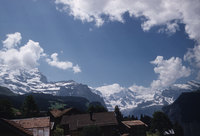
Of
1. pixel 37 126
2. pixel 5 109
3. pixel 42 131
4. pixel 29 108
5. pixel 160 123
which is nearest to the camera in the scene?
pixel 42 131

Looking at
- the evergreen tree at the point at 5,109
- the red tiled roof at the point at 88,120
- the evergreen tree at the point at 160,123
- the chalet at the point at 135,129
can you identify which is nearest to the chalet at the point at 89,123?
the red tiled roof at the point at 88,120

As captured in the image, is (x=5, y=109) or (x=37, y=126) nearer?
(x=37, y=126)

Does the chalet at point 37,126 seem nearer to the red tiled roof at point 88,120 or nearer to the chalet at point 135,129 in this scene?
the red tiled roof at point 88,120

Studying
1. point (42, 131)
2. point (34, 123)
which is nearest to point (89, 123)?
point (34, 123)

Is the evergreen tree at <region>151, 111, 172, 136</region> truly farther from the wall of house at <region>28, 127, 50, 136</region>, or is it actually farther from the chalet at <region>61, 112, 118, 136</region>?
the wall of house at <region>28, 127, 50, 136</region>

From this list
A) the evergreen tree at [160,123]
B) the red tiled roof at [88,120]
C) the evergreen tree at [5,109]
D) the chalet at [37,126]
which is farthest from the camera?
the evergreen tree at [160,123]

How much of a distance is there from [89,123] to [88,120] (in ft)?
5.72

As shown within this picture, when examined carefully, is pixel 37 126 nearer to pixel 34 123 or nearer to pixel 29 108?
pixel 34 123

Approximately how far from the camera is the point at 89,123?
193 ft

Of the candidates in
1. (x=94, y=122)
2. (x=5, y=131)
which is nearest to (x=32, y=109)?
(x=94, y=122)

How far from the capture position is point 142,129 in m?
73.1

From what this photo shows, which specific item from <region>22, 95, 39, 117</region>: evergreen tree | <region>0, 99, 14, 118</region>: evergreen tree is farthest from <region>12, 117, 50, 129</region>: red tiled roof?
<region>22, 95, 39, 117</region>: evergreen tree

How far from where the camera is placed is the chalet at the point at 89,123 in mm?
57156

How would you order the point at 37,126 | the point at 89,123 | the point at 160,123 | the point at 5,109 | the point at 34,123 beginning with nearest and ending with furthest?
the point at 37,126 < the point at 34,123 < the point at 89,123 < the point at 5,109 < the point at 160,123
